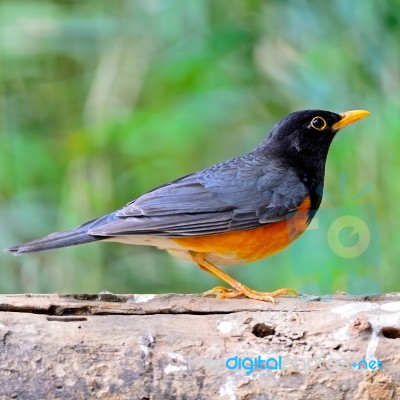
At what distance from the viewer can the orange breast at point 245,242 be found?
5355mm

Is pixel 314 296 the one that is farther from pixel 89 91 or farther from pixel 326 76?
pixel 89 91

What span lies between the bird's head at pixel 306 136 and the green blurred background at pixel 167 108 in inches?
12.1

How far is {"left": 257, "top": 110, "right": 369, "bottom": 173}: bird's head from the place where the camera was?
5.86m

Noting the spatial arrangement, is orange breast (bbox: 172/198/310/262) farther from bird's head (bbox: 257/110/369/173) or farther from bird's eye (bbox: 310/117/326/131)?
bird's eye (bbox: 310/117/326/131)

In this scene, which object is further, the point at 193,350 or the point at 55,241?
the point at 55,241

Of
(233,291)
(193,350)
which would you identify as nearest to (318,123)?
(233,291)

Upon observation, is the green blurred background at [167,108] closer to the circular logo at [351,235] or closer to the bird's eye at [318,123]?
the circular logo at [351,235]

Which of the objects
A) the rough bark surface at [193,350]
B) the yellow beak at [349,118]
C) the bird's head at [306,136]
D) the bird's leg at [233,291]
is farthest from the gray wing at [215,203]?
the rough bark surface at [193,350]

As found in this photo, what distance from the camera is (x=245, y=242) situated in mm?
5363

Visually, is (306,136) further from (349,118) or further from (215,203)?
(215,203)

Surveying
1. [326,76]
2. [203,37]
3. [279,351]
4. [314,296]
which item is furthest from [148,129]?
[279,351]

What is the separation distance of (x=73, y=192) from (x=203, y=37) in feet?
5.71

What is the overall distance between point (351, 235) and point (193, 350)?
115 centimetres

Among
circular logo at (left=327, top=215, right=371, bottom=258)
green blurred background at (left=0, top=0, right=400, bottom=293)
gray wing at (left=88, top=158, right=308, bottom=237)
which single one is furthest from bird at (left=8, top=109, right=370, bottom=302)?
circular logo at (left=327, top=215, right=371, bottom=258)
